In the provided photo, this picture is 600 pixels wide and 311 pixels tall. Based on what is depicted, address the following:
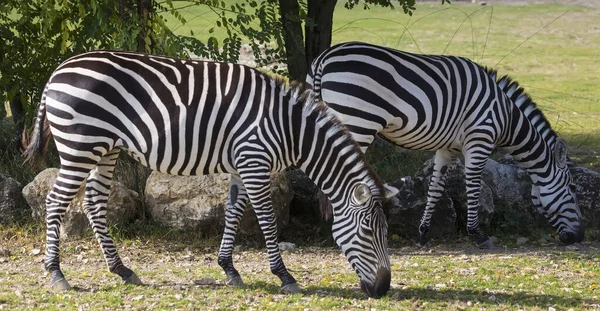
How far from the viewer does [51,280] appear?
276 inches

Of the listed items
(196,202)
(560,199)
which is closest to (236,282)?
(196,202)

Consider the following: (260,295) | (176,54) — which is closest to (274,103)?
(260,295)

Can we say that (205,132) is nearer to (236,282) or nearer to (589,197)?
(236,282)

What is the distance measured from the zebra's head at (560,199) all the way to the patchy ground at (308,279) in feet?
0.84

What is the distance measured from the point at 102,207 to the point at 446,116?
368 cm

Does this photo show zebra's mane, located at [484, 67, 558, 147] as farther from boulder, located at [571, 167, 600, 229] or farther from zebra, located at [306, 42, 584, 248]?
boulder, located at [571, 167, 600, 229]

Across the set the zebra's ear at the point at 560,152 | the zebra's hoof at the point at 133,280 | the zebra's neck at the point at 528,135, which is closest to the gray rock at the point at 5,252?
the zebra's hoof at the point at 133,280

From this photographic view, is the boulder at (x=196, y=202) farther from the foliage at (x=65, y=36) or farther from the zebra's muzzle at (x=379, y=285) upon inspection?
the zebra's muzzle at (x=379, y=285)

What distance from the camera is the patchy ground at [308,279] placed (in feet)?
21.5

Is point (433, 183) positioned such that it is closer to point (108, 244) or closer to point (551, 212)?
point (551, 212)

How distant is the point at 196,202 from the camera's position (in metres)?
8.96

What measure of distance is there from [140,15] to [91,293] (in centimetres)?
397

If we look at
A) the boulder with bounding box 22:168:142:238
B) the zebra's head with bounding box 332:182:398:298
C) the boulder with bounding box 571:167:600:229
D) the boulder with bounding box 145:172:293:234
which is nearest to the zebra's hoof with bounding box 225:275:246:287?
the zebra's head with bounding box 332:182:398:298

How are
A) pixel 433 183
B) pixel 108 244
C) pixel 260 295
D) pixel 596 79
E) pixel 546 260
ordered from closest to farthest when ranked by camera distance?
pixel 260 295 < pixel 108 244 < pixel 546 260 < pixel 433 183 < pixel 596 79
